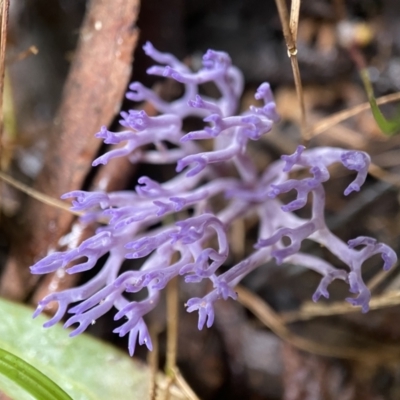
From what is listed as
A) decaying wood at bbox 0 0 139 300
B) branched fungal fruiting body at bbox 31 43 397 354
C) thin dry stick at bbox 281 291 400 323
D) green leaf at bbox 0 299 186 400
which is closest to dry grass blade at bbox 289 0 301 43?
branched fungal fruiting body at bbox 31 43 397 354

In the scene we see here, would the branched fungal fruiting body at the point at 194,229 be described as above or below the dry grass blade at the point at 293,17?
below

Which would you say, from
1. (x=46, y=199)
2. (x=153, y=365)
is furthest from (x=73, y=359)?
(x=46, y=199)

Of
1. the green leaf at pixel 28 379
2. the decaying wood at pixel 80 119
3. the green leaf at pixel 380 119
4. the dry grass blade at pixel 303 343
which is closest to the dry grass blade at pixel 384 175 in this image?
the green leaf at pixel 380 119

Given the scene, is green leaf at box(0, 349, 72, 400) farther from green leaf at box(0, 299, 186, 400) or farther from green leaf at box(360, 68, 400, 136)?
green leaf at box(360, 68, 400, 136)

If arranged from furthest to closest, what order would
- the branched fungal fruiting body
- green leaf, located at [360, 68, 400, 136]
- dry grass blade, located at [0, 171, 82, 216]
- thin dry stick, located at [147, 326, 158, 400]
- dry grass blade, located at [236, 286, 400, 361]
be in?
dry grass blade, located at [236, 286, 400, 361], dry grass blade, located at [0, 171, 82, 216], thin dry stick, located at [147, 326, 158, 400], green leaf, located at [360, 68, 400, 136], the branched fungal fruiting body

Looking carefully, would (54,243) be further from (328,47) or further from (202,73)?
(328,47)

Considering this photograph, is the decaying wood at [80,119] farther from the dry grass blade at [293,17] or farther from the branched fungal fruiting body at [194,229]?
the dry grass blade at [293,17]
